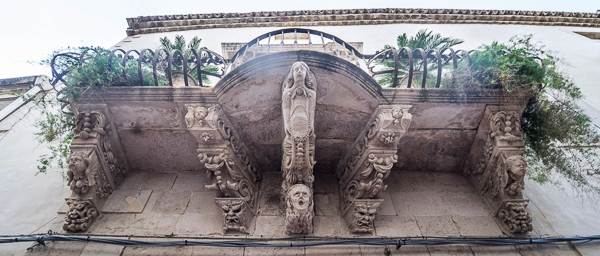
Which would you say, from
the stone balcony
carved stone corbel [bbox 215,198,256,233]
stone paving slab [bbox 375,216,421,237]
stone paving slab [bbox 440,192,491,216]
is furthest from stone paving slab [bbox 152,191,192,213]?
stone paving slab [bbox 440,192,491,216]

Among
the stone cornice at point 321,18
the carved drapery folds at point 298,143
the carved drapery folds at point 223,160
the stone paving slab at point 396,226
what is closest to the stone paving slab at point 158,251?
the carved drapery folds at point 223,160

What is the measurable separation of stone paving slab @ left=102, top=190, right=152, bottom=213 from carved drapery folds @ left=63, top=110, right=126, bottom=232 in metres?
0.09

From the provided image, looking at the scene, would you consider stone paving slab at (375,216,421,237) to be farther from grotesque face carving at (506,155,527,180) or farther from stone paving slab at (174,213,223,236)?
stone paving slab at (174,213,223,236)

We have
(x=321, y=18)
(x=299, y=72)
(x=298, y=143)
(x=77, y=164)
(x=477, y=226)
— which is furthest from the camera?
(x=321, y=18)

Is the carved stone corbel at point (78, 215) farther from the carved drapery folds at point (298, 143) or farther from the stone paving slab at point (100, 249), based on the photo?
the carved drapery folds at point (298, 143)

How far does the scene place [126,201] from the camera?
3979 millimetres

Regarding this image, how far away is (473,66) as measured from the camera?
12.1ft

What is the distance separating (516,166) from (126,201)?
16.4 feet

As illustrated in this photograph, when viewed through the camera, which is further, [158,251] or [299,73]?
[158,251]

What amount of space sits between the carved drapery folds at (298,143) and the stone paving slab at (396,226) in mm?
903

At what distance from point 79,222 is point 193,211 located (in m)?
1.31

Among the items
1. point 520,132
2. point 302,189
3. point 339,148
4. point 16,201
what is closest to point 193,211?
point 302,189

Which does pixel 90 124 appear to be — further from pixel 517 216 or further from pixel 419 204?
pixel 517 216

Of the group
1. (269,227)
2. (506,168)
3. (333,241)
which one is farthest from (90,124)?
(506,168)
